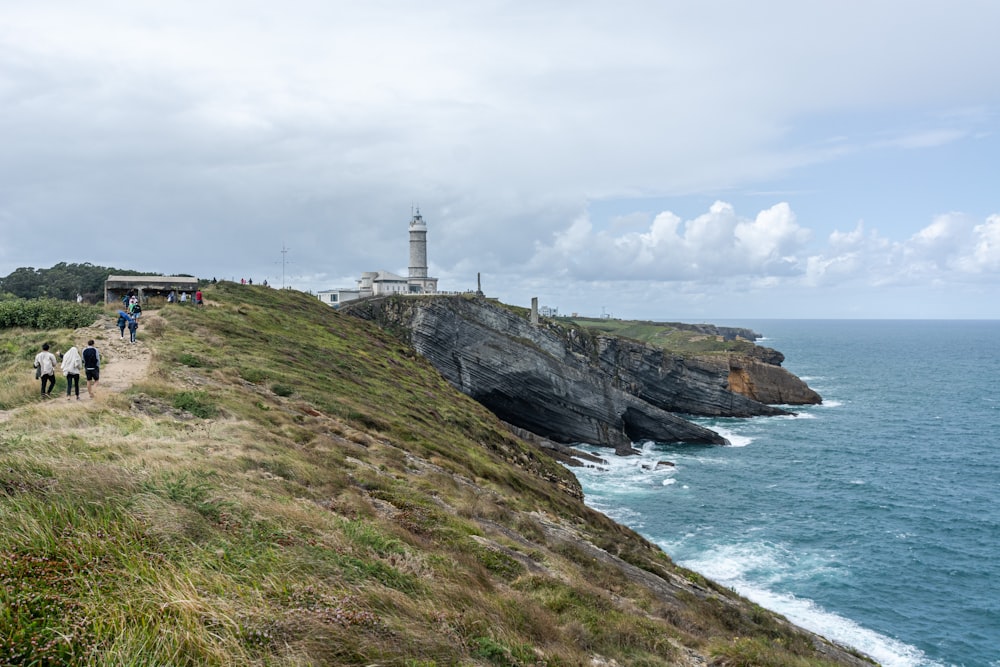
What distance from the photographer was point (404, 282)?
270 ft

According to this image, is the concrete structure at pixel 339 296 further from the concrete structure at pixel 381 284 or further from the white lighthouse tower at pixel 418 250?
the white lighthouse tower at pixel 418 250

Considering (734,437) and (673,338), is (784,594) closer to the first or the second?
(734,437)

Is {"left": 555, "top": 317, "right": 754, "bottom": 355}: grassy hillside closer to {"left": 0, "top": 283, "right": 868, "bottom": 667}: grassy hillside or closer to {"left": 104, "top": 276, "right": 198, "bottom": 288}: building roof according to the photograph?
{"left": 104, "top": 276, "right": 198, "bottom": 288}: building roof

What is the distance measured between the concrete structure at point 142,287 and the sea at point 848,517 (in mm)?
33573

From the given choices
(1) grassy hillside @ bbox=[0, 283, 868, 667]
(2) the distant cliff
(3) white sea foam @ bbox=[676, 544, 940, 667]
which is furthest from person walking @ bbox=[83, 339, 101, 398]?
(2) the distant cliff

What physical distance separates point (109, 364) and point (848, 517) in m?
43.3

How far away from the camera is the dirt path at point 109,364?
664 inches

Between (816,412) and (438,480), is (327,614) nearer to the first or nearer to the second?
(438,480)

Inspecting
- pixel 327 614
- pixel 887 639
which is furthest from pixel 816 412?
pixel 327 614

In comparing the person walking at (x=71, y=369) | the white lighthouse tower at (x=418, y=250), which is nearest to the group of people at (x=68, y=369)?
the person walking at (x=71, y=369)

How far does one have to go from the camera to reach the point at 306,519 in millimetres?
10148

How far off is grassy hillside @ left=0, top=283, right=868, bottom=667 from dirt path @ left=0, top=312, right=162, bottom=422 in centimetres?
65

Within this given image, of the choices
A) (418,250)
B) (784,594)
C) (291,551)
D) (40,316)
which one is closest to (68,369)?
(291,551)

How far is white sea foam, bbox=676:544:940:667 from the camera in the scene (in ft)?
82.0
